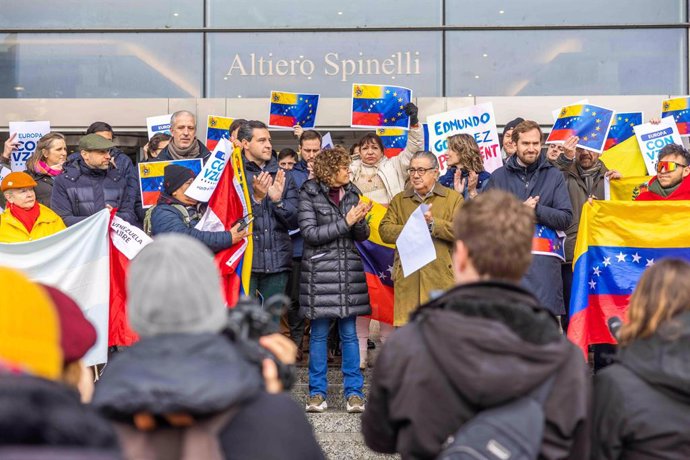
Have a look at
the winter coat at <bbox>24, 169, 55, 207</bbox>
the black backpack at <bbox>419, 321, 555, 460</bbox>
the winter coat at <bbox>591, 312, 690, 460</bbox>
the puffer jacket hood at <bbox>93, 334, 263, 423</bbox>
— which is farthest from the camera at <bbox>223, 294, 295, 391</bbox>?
the winter coat at <bbox>24, 169, 55, 207</bbox>

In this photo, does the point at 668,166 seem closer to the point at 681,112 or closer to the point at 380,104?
the point at 681,112

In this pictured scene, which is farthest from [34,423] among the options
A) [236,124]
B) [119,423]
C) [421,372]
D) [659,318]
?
[236,124]

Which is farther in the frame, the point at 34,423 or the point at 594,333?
the point at 594,333

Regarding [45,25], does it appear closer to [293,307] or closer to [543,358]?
[293,307]

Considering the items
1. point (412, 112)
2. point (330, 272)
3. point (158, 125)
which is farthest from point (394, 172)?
point (158, 125)

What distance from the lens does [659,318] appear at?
3787 mm

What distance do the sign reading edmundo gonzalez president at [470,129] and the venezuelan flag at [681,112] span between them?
7.17 feet

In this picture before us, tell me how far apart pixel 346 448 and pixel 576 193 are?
3.19 metres

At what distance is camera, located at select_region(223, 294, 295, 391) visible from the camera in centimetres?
305

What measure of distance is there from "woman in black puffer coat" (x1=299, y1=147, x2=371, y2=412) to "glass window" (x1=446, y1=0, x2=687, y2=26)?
18.7 ft

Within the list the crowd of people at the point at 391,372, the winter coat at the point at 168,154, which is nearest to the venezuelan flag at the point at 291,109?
the winter coat at the point at 168,154

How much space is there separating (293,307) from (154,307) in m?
6.44

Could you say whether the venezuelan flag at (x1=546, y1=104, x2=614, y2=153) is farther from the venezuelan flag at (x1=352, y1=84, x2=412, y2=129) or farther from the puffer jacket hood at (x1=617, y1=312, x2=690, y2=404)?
the puffer jacket hood at (x1=617, y1=312, x2=690, y2=404)

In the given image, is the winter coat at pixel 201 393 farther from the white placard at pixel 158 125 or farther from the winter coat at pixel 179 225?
the white placard at pixel 158 125
